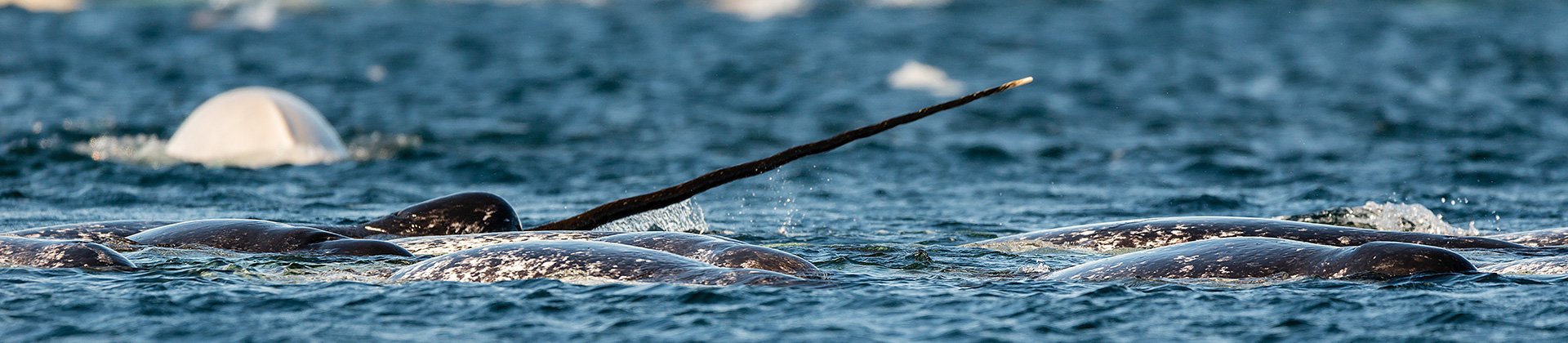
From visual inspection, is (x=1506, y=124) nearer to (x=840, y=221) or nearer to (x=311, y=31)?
(x=840, y=221)

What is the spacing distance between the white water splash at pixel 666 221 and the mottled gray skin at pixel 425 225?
1.21 metres

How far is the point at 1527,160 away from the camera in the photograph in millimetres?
22328

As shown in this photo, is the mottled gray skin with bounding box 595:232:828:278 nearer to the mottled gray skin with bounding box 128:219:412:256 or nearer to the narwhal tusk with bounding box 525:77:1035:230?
the narwhal tusk with bounding box 525:77:1035:230

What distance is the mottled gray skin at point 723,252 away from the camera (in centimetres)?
1133

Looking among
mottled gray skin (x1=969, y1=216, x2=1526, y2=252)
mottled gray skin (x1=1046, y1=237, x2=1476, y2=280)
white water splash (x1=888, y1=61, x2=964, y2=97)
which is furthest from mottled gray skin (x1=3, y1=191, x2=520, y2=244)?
white water splash (x1=888, y1=61, x2=964, y2=97)

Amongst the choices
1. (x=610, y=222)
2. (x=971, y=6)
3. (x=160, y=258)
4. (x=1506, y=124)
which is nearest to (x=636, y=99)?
(x=1506, y=124)

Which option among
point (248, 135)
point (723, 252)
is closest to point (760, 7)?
point (248, 135)

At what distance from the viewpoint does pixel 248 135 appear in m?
21.1

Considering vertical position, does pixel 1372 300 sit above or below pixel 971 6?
below

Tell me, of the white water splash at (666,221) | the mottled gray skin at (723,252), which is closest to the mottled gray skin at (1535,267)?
the mottled gray skin at (723,252)

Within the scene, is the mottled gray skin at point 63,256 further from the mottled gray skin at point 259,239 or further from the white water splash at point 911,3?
the white water splash at point 911,3

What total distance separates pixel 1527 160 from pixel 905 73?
48.7ft

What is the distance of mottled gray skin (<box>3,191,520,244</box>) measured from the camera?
13531 mm

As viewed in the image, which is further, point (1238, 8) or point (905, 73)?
point (1238, 8)
